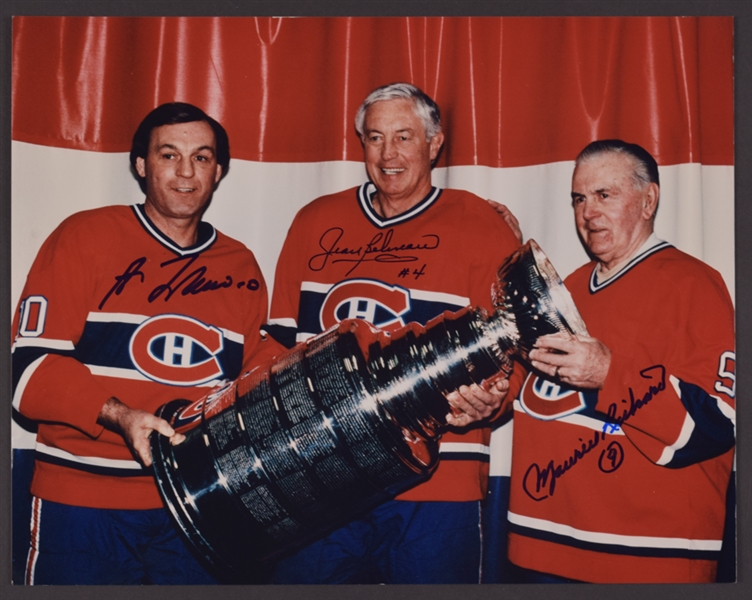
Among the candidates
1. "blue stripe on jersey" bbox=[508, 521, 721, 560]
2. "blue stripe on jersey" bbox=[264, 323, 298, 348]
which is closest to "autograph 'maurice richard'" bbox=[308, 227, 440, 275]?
"blue stripe on jersey" bbox=[264, 323, 298, 348]

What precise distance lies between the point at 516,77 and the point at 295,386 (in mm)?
798

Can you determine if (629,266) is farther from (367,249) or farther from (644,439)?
(367,249)

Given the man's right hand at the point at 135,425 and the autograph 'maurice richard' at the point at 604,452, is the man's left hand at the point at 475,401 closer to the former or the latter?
the autograph 'maurice richard' at the point at 604,452

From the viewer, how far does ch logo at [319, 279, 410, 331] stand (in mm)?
1483

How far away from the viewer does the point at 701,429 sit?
1.45 meters

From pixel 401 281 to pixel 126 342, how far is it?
56 centimetres

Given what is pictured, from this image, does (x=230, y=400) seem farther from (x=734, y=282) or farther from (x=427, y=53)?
(x=734, y=282)

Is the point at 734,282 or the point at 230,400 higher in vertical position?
the point at 734,282

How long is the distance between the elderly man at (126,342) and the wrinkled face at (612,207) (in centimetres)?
69

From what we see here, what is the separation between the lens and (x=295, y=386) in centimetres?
128

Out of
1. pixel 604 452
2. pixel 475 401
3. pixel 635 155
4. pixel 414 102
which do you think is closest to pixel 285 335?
pixel 475 401

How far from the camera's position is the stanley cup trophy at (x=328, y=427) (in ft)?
4.13

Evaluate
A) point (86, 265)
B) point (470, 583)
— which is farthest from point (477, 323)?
point (86, 265)

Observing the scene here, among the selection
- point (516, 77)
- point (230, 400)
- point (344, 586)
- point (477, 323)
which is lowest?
point (344, 586)
